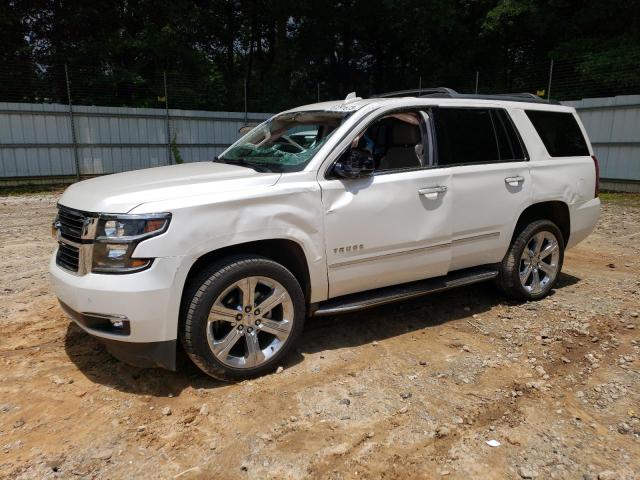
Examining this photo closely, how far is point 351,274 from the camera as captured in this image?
153 inches

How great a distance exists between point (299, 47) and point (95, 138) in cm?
1520

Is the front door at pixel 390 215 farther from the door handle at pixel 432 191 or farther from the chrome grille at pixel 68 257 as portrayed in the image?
the chrome grille at pixel 68 257

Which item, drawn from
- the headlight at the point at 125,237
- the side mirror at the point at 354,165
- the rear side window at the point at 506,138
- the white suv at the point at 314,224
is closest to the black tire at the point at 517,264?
the white suv at the point at 314,224

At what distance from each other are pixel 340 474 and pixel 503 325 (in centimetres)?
251

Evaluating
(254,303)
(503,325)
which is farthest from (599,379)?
(254,303)

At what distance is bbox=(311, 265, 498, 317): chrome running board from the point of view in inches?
153

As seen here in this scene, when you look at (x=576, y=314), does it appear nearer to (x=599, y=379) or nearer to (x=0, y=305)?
(x=599, y=379)

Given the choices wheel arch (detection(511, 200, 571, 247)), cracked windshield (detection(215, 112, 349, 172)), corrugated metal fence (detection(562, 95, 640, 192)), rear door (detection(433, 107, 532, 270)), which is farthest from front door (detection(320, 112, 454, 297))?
corrugated metal fence (detection(562, 95, 640, 192))

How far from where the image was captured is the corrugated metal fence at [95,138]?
13.6 m

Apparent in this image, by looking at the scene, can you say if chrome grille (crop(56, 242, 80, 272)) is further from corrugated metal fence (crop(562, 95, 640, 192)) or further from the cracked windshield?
corrugated metal fence (crop(562, 95, 640, 192))

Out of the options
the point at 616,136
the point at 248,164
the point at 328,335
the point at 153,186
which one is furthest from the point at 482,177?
the point at 616,136

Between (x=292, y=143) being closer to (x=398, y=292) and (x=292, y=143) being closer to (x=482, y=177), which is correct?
(x=398, y=292)

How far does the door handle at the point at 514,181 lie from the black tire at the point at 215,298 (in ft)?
7.47

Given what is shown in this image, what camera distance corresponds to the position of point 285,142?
4215 millimetres
